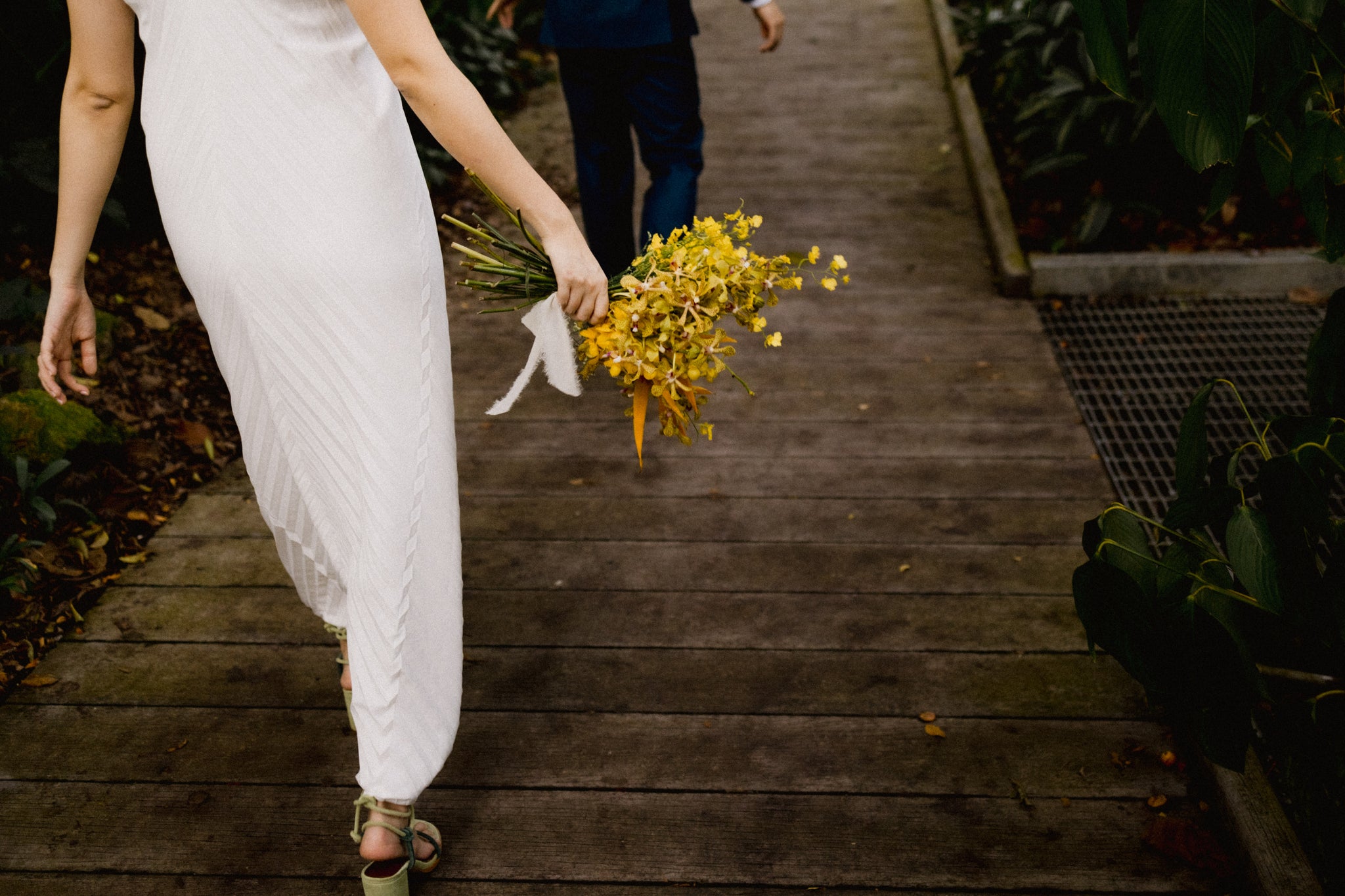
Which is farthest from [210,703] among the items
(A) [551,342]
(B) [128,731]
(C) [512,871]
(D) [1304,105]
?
(D) [1304,105]

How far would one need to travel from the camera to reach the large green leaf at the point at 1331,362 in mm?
1463

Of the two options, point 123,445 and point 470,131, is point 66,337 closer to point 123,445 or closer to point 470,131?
point 470,131

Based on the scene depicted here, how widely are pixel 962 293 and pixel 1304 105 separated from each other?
246 cm

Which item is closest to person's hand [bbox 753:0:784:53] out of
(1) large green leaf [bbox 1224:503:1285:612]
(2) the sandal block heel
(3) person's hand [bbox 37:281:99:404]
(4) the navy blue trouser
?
(4) the navy blue trouser

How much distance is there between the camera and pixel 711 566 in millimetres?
2453

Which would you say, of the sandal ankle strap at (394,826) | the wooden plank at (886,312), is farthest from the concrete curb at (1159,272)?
the sandal ankle strap at (394,826)

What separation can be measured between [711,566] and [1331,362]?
1.39 meters

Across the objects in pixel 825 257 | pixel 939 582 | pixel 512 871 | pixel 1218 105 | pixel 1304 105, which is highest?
pixel 1218 105

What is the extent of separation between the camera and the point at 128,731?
202 cm

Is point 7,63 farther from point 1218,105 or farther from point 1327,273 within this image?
point 1327,273

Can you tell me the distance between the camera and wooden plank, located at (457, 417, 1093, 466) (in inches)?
114

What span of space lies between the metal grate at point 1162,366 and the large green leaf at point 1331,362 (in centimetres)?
109

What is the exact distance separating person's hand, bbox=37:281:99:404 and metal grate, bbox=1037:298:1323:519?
7.94 ft

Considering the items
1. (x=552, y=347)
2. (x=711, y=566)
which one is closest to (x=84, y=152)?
(x=552, y=347)
